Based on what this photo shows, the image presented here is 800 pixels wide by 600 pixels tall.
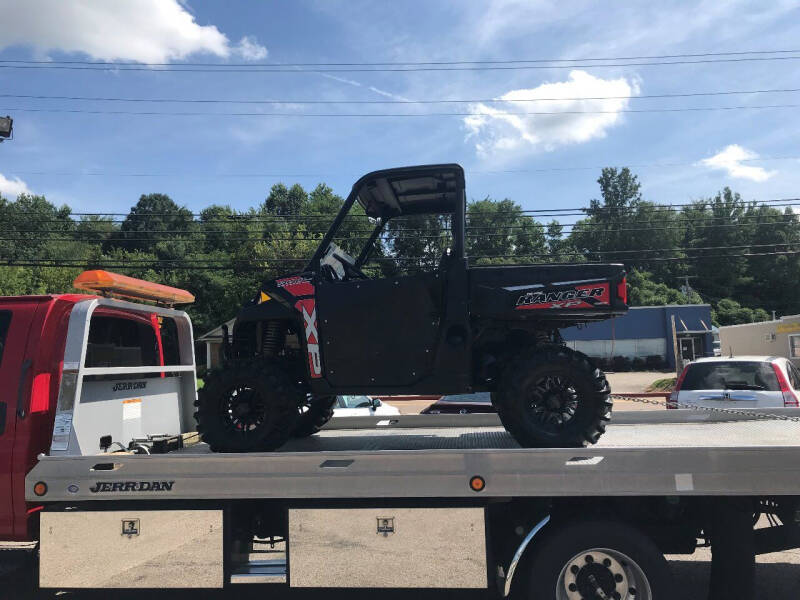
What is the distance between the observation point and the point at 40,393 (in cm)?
373

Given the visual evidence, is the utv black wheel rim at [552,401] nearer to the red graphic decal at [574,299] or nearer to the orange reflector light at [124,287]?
the red graphic decal at [574,299]

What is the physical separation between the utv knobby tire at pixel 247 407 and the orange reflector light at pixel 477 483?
4.21 ft

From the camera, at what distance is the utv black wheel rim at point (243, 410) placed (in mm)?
4121

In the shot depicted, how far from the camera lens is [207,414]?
409 cm

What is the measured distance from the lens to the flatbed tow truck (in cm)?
335

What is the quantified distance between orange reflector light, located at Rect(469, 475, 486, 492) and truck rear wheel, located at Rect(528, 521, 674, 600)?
546 mm

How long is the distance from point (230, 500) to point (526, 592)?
178 cm

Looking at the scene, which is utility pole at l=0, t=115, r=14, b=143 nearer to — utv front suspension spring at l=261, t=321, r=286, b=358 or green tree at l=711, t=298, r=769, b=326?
utv front suspension spring at l=261, t=321, r=286, b=358

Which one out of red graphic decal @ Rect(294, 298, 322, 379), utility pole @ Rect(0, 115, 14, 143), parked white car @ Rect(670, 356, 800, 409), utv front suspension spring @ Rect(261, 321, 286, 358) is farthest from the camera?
utility pole @ Rect(0, 115, 14, 143)

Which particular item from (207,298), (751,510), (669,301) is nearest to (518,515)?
(751,510)

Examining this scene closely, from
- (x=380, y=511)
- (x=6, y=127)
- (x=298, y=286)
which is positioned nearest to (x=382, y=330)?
(x=298, y=286)

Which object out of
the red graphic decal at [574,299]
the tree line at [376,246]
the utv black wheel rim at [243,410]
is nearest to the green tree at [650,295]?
the tree line at [376,246]

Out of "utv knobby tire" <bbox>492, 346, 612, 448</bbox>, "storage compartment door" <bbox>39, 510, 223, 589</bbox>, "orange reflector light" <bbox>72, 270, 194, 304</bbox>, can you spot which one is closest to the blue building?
"orange reflector light" <bbox>72, 270, 194, 304</bbox>

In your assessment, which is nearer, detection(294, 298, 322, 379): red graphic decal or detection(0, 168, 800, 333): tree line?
detection(294, 298, 322, 379): red graphic decal
